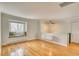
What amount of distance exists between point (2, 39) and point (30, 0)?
78 cm

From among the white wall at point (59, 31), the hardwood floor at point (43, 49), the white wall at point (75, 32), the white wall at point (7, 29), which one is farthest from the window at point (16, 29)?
the white wall at point (75, 32)

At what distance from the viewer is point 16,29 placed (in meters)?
1.39

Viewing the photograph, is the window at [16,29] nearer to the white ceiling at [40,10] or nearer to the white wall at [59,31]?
the white ceiling at [40,10]

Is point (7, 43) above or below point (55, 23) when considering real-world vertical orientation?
below

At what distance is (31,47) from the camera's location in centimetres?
143

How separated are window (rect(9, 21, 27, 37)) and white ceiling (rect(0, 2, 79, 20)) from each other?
16cm

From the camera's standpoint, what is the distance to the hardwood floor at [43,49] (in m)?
1.30

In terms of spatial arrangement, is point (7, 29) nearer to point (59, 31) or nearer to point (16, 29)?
point (16, 29)

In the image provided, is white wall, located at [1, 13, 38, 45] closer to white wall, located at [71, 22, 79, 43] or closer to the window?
the window

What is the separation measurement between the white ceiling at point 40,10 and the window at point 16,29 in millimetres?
155

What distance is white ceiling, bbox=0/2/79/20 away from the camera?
125 cm

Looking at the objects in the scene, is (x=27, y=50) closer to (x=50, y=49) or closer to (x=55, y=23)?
(x=50, y=49)

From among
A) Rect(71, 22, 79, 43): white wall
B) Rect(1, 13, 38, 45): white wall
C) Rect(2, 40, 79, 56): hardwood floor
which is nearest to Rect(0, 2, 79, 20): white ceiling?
Rect(1, 13, 38, 45): white wall

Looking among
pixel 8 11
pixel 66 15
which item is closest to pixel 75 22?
pixel 66 15
